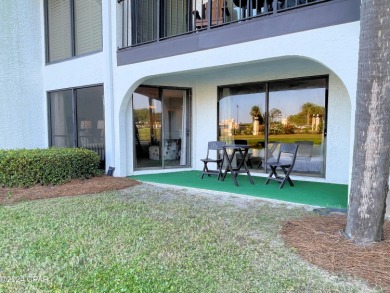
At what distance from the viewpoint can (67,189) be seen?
230 inches

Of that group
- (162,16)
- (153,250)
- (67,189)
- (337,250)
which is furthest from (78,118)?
(337,250)

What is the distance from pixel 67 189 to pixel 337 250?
4.82 m

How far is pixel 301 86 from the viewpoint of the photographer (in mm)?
6648

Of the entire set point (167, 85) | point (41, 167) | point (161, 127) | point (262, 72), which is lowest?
point (41, 167)

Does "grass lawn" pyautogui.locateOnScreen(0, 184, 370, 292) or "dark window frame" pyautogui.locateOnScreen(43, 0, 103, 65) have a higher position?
"dark window frame" pyautogui.locateOnScreen(43, 0, 103, 65)

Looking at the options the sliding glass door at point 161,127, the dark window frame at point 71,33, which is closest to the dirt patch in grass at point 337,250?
the sliding glass door at point 161,127

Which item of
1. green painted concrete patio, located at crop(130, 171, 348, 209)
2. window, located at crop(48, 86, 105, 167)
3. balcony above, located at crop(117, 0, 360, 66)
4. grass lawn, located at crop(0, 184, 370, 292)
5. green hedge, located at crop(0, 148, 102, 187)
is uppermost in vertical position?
balcony above, located at crop(117, 0, 360, 66)

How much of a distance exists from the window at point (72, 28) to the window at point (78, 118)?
1092 millimetres

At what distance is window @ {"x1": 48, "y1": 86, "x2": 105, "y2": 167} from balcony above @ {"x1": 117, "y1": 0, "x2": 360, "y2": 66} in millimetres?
1413

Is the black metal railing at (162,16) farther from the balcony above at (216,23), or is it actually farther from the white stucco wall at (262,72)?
the white stucco wall at (262,72)

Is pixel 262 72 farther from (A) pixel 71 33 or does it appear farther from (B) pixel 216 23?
(A) pixel 71 33

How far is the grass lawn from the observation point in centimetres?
237

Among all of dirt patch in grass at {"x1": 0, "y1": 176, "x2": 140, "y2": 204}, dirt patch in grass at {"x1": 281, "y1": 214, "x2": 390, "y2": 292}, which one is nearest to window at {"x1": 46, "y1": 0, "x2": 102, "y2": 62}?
dirt patch in grass at {"x1": 0, "y1": 176, "x2": 140, "y2": 204}

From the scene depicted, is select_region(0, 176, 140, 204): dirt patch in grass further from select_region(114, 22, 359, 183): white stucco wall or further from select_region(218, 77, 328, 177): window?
select_region(218, 77, 328, 177): window
